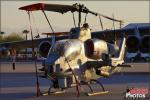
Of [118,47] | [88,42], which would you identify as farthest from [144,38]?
[88,42]

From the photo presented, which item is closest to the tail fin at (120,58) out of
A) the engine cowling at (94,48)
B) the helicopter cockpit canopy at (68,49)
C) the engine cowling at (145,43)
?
the engine cowling at (94,48)

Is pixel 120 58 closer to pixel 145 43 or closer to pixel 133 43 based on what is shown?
pixel 133 43

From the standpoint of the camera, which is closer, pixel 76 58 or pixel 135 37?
pixel 76 58

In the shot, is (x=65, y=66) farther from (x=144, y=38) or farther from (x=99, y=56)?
(x=144, y=38)

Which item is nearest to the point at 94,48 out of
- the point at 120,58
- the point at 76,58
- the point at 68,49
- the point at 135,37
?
the point at 76,58

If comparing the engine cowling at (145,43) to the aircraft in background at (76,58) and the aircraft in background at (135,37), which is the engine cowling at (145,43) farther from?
the aircraft in background at (76,58)

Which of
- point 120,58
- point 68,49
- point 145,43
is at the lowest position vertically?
point 120,58

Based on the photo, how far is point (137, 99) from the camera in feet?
56.2

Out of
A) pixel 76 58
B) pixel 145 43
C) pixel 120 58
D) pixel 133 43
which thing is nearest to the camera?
pixel 76 58

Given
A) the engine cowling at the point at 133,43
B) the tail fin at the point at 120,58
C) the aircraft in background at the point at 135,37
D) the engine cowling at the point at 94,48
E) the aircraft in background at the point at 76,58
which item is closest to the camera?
the aircraft in background at the point at 76,58

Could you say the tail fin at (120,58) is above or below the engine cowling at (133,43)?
below

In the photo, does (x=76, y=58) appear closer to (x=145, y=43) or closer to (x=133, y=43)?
(x=133, y=43)

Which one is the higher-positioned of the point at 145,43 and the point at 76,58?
the point at 145,43

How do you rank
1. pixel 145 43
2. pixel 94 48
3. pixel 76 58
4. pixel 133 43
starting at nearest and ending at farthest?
pixel 76 58 < pixel 94 48 < pixel 133 43 < pixel 145 43
